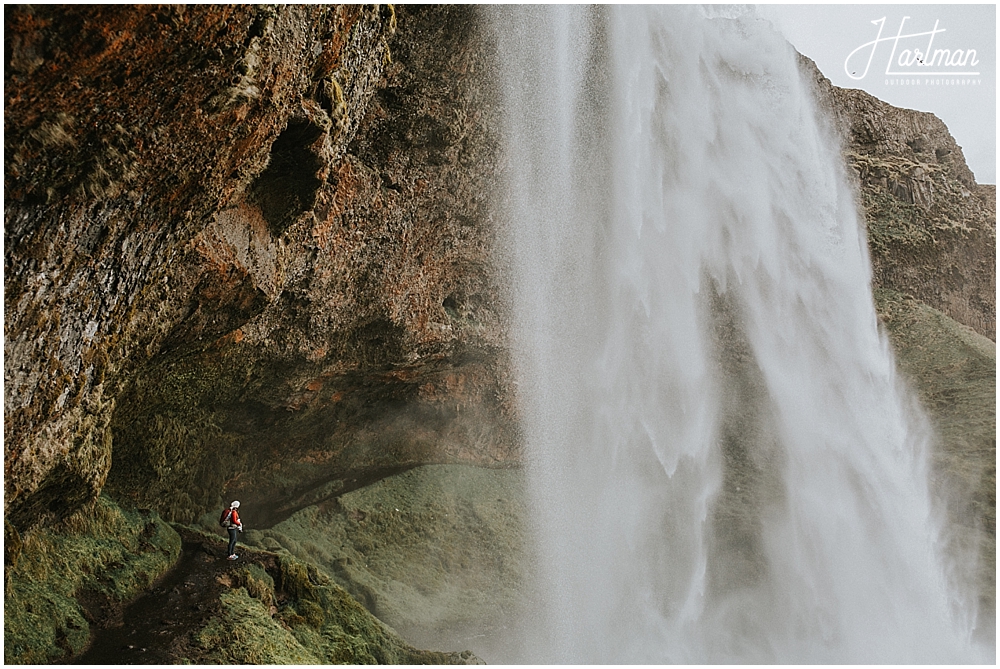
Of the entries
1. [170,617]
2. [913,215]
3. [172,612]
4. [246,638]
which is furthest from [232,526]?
[913,215]

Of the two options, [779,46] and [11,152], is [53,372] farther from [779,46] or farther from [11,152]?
[779,46]

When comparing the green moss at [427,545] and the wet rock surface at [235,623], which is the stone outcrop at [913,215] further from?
the wet rock surface at [235,623]

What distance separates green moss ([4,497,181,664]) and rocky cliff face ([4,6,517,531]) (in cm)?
59

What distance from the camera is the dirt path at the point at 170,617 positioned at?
7.32 meters

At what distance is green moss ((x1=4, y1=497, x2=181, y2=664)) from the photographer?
276 inches

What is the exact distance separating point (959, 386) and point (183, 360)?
18296 mm

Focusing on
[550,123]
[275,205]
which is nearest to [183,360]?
[275,205]

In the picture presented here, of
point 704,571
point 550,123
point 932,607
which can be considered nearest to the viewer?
point 932,607

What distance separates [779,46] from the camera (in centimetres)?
1814

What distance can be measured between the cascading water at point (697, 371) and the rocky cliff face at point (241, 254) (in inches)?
65.2

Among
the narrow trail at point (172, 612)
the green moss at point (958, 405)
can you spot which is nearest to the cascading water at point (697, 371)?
the green moss at point (958, 405)

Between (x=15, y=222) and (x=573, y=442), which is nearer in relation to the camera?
(x=15, y=222)

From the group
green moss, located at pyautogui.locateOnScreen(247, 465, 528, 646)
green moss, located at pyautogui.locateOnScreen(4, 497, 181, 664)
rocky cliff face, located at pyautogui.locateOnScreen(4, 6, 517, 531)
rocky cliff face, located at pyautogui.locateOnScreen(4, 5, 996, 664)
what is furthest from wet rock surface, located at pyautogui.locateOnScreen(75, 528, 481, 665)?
green moss, located at pyautogui.locateOnScreen(247, 465, 528, 646)

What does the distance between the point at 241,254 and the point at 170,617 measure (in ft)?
15.3
